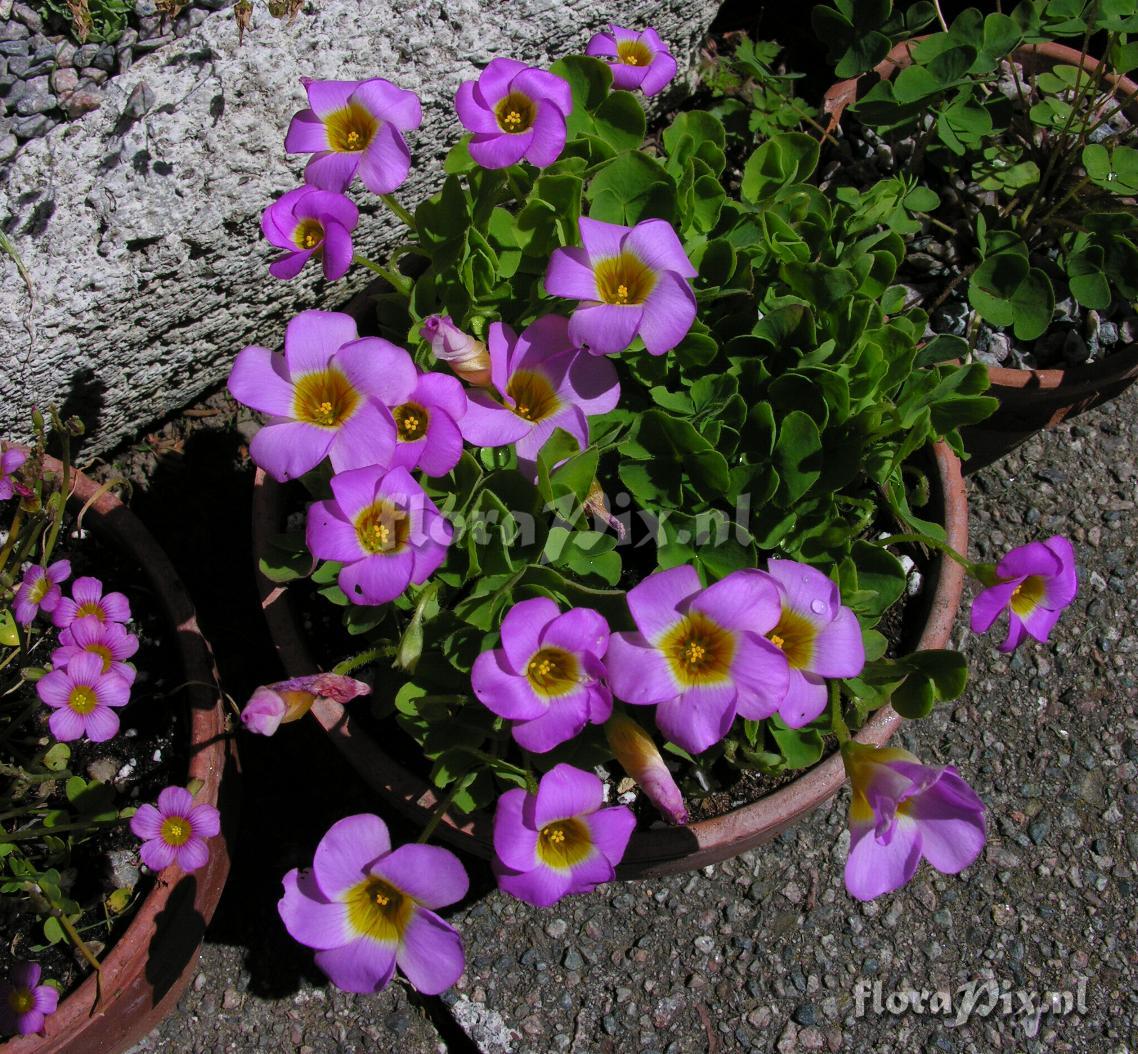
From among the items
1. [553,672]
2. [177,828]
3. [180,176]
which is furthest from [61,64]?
[553,672]

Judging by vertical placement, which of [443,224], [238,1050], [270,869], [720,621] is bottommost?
[238,1050]

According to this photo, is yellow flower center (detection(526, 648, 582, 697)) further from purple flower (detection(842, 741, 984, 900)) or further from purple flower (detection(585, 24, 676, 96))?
purple flower (detection(585, 24, 676, 96))

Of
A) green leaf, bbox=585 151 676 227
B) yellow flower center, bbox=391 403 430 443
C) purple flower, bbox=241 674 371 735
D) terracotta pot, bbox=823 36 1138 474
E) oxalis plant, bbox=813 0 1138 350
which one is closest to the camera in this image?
purple flower, bbox=241 674 371 735

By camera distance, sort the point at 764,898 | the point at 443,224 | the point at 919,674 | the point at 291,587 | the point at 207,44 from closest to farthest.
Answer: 1. the point at 919,674
2. the point at 443,224
3. the point at 207,44
4. the point at 291,587
5. the point at 764,898

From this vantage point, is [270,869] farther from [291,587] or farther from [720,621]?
[720,621]

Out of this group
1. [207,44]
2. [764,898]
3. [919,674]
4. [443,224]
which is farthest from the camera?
[764,898]

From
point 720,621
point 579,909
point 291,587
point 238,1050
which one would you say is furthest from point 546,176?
point 238,1050

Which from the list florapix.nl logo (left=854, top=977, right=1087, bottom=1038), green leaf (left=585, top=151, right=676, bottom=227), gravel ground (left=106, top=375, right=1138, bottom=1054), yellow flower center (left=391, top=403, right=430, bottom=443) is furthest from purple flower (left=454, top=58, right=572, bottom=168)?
florapix.nl logo (left=854, top=977, right=1087, bottom=1038)

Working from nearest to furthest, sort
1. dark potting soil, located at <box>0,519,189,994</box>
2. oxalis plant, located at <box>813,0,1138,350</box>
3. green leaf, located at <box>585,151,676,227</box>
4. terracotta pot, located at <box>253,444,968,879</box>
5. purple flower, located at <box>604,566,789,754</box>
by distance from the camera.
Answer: purple flower, located at <box>604,566,789,754</box>
green leaf, located at <box>585,151,676,227</box>
terracotta pot, located at <box>253,444,968,879</box>
dark potting soil, located at <box>0,519,189,994</box>
oxalis plant, located at <box>813,0,1138,350</box>
